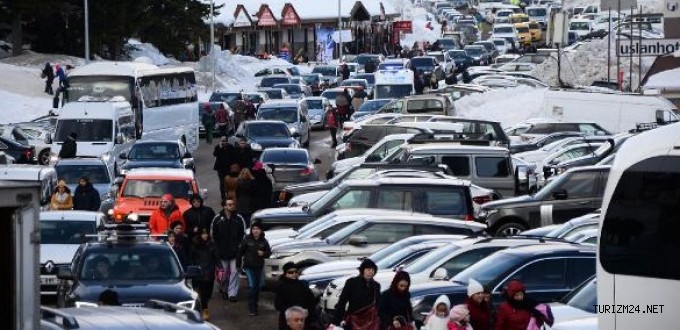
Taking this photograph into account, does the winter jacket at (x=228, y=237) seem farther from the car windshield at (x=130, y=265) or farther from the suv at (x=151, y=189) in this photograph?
the suv at (x=151, y=189)

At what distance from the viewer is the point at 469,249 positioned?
20.6m

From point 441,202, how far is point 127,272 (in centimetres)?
820

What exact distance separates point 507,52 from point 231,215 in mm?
84942

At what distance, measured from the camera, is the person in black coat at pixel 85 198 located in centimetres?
3152

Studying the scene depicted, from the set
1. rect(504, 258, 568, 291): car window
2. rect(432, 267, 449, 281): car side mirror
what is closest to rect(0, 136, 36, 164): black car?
rect(432, 267, 449, 281): car side mirror

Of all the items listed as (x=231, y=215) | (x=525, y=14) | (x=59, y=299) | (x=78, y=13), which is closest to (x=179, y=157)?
(x=231, y=215)

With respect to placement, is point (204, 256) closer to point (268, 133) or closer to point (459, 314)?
point (459, 314)

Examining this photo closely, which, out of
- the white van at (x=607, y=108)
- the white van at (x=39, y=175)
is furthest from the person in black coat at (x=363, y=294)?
the white van at (x=607, y=108)

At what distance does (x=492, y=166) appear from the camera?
33438 mm

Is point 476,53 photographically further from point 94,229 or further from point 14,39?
point 94,229

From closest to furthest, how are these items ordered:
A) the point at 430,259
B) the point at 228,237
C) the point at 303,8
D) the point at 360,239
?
1. the point at 430,259
2. the point at 360,239
3. the point at 228,237
4. the point at 303,8

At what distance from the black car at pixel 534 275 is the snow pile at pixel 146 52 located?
63770 millimetres

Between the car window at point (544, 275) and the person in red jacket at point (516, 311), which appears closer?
the person in red jacket at point (516, 311)

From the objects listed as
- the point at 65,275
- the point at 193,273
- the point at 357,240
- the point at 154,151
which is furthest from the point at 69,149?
the point at 65,275
